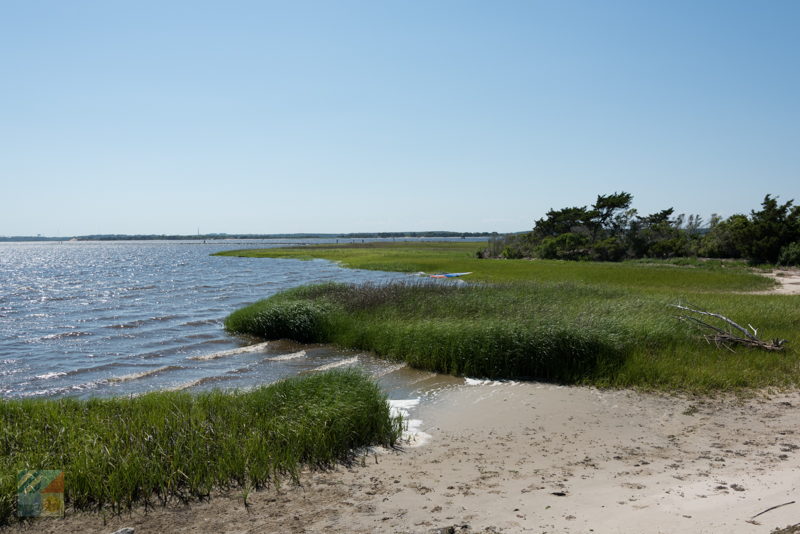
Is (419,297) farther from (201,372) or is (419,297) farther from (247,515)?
(247,515)

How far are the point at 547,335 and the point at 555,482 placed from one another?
289 inches

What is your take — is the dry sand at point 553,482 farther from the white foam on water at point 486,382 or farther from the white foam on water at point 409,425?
the white foam on water at point 486,382

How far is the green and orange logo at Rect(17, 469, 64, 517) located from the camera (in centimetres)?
598

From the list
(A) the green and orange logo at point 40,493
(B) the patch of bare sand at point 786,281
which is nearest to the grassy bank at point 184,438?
(A) the green and orange logo at point 40,493

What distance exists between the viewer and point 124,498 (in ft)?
20.7

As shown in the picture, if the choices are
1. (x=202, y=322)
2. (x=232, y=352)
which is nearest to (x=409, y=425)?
(x=232, y=352)

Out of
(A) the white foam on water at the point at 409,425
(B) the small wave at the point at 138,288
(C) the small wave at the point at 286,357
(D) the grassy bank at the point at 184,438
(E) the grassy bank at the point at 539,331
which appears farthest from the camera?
(B) the small wave at the point at 138,288

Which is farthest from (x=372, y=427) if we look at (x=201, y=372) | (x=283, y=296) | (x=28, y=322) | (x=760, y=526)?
(x=28, y=322)

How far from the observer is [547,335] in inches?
548

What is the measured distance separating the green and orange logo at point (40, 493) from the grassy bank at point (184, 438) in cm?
10

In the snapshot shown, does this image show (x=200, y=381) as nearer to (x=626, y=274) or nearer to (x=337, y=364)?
(x=337, y=364)

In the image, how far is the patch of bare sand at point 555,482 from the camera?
5645 millimetres

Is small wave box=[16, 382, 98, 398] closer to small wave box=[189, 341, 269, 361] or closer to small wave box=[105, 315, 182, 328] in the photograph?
small wave box=[189, 341, 269, 361]

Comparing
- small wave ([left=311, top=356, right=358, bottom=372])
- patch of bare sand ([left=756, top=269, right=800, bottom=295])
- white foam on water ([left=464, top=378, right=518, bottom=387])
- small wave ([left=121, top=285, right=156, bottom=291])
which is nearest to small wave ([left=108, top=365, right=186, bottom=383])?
small wave ([left=311, top=356, right=358, bottom=372])
